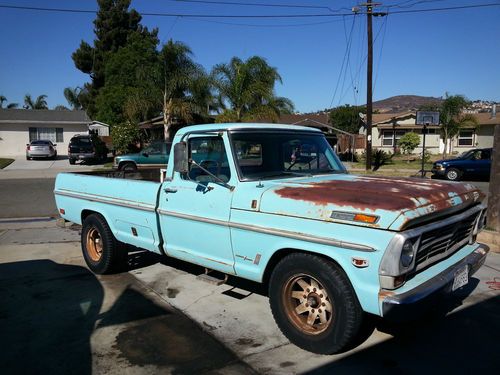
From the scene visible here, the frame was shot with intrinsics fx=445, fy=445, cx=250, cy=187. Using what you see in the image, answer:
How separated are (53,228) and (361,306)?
7534mm

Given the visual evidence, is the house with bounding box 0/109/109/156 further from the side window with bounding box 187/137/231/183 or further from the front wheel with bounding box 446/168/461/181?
the side window with bounding box 187/137/231/183

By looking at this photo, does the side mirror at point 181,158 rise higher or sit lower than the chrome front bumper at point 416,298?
higher

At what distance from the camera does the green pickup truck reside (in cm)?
1980

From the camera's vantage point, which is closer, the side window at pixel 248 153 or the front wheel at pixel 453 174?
the side window at pixel 248 153

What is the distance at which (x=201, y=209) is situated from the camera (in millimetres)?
4559

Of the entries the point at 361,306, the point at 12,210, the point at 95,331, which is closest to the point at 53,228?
the point at 12,210

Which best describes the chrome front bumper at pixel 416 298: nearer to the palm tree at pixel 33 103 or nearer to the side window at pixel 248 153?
the side window at pixel 248 153

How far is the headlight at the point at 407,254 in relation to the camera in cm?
318

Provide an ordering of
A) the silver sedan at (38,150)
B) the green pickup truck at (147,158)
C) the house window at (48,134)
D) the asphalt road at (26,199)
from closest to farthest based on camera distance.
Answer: the asphalt road at (26,199)
the green pickup truck at (147,158)
the silver sedan at (38,150)
the house window at (48,134)

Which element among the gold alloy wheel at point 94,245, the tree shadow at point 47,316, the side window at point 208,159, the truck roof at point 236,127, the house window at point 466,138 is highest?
the house window at point 466,138

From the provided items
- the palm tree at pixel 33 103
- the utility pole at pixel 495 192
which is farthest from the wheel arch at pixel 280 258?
the palm tree at pixel 33 103

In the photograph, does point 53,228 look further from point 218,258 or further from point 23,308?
point 218,258

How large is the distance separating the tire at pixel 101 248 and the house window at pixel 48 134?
1315 inches

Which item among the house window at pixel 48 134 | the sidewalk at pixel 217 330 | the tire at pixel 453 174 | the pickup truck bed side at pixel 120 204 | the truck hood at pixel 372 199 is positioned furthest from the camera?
the house window at pixel 48 134
